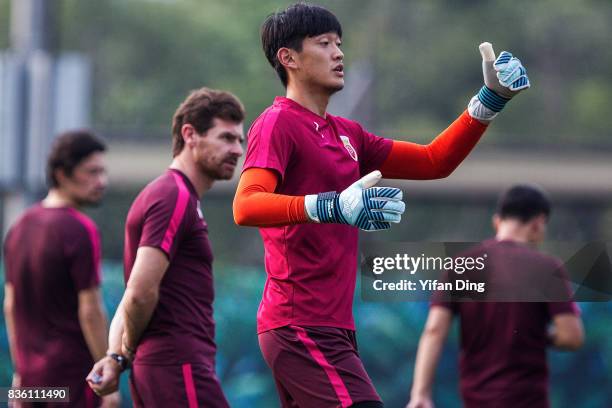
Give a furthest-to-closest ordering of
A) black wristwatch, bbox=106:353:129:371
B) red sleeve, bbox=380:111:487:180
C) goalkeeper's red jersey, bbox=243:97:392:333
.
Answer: black wristwatch, bbox=106:353:129:371
red sleeve, bbox=380:111:487:180
goalkeeper's red jersey, bbox=243:97:392:333

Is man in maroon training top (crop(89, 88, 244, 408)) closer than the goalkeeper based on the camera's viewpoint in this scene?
No

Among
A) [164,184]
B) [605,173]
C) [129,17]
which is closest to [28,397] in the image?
[164,184]

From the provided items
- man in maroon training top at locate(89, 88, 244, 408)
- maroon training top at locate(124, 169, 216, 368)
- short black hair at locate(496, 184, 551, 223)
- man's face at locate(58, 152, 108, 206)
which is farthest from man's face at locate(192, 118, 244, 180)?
short black hair at locate(496, 184, 551, 223)

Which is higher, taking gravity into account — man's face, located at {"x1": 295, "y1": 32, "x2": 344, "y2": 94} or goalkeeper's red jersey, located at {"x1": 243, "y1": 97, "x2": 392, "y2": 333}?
man's face, located at {"x1": 295, "y1": 32, "x2": 344, "y2": 94}

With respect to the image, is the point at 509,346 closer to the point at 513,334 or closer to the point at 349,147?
the point at 513,334

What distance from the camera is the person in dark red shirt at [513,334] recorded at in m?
6.94

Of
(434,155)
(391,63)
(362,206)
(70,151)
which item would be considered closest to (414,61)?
(391,63)

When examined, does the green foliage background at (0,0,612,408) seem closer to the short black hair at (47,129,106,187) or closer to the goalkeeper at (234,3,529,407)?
the short black hair at (47,129,106,187)

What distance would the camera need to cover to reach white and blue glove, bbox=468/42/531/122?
5.13 metres

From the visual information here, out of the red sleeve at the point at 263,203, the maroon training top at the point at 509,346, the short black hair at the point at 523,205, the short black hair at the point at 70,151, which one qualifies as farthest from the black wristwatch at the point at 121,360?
the short black hair at the point at 523,205

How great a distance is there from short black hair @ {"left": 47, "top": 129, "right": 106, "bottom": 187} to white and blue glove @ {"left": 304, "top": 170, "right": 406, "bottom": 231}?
3270 millimetres

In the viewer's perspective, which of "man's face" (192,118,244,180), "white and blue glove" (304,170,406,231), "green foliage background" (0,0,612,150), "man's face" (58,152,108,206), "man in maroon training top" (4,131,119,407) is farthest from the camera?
"green foliage background" (0,0,612,150)

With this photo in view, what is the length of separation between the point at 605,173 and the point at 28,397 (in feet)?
75.9

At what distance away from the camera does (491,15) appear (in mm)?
44844
